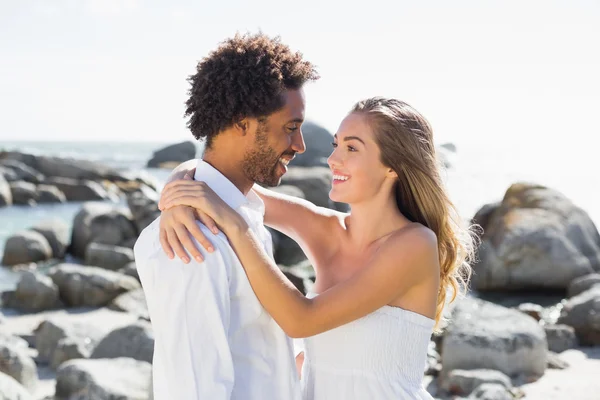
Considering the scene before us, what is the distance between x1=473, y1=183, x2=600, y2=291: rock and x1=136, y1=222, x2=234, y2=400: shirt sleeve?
996 centimetres

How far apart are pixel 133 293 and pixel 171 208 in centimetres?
872

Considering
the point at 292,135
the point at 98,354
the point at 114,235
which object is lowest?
the point at 114,235

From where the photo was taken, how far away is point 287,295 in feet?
8.54

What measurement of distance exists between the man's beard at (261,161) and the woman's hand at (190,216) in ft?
0.63

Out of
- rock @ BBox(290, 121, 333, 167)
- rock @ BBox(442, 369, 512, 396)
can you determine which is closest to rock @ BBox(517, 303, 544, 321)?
rock @ BBox(442, 369, 512, 396)

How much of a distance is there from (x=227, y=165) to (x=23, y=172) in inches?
1054

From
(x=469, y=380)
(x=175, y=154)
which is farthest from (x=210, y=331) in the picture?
(x=175, y=154)

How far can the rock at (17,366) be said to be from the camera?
704 centimetres

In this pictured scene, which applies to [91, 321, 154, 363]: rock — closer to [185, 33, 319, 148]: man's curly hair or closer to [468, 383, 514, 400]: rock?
[468, 383, 514, 400]: rock

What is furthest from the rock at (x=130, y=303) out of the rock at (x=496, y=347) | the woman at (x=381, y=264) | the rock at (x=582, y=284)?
the woman at (x=381, y=264)

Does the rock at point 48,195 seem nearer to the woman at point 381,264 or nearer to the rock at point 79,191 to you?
the rock at point 79,191

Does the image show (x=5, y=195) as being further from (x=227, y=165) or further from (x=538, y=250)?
(x=227, y=165)

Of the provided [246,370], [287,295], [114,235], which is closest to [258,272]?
[287,295]

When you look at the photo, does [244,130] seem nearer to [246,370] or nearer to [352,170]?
[352,170]
